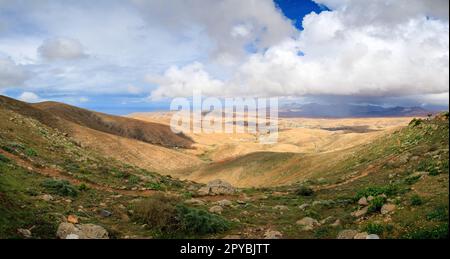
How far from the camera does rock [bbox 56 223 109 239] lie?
1020 centimetres

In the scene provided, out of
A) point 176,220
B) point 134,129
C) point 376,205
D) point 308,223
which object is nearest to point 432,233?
point 376,205

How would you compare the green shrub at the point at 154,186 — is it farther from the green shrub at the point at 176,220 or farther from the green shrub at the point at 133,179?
the green shrub at the point at 176,220

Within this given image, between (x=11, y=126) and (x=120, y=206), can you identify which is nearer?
(x=120, y=206)

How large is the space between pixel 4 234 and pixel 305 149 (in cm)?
8170

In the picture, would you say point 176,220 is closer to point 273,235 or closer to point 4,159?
point 273,235

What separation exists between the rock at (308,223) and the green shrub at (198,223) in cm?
279

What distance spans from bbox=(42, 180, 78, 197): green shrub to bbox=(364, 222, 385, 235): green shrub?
12161 mm

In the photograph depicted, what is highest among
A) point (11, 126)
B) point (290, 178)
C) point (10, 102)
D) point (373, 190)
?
point (10, 102)

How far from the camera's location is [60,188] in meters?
16.2

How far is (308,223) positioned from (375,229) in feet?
12.2

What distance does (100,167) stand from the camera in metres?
26.3
